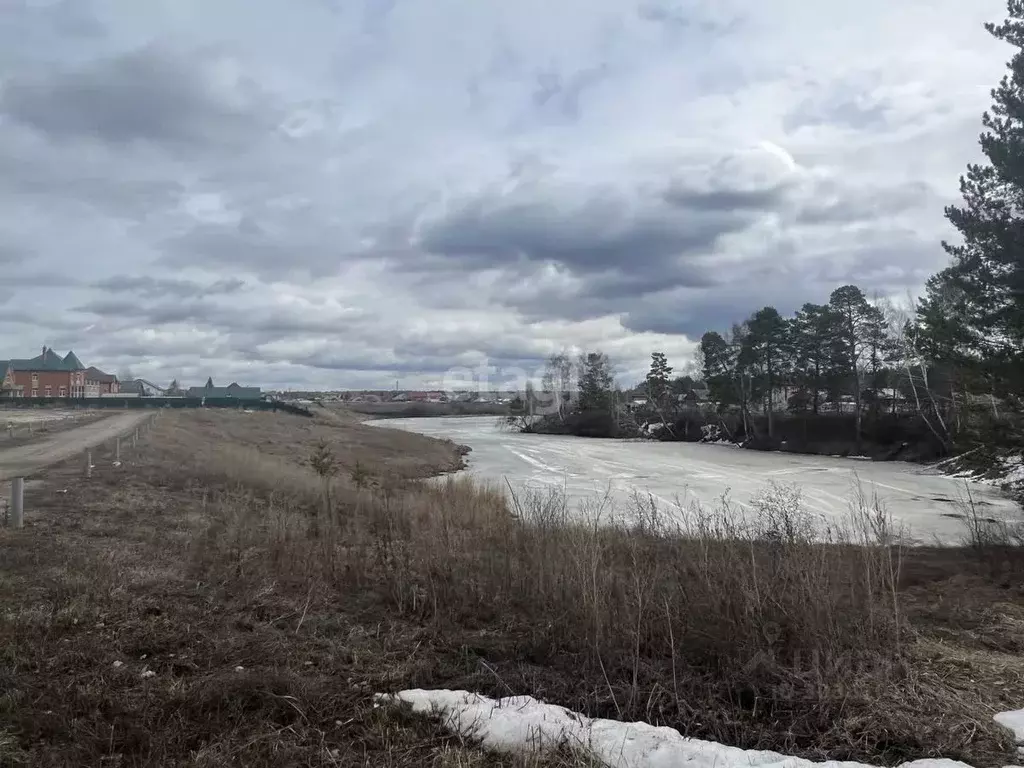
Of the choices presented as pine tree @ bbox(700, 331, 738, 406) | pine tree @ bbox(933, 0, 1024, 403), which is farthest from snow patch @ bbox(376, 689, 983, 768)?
pine tree @ bbox(700, 331, 738, 406)

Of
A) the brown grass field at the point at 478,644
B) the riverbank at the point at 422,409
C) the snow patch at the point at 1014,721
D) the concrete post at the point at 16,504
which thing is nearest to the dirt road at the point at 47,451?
the concrete post at the point at 16,504

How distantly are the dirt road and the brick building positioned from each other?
339 ft

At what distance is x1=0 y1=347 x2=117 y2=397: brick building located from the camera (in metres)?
126

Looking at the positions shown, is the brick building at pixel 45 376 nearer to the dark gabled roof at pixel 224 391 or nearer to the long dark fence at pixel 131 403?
the long dark fence at pixel 131 403

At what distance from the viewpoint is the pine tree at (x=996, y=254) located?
46.0ft

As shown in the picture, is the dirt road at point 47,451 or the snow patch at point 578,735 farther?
the dirt road at point 47,451

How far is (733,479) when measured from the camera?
38281 millimetres

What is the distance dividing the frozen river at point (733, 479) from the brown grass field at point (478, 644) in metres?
6.58

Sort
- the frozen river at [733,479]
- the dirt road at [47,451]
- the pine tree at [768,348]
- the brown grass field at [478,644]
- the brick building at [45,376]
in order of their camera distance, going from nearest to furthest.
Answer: the brown grass field at [478,644], the dirt road at [47,451], the frozen river at [733,479], the pine tree at [768,348], the brick building at [45,376]

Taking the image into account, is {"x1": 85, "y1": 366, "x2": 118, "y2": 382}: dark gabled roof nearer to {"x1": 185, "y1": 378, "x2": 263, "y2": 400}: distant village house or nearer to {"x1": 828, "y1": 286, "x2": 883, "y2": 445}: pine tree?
{"x1": 185, "y1": 378, "x2": 263, "y2": 400}: distant village house

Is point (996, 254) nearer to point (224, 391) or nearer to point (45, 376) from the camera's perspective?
point (45, 376)

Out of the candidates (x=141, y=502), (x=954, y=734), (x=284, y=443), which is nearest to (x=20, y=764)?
(x=954, y=734)

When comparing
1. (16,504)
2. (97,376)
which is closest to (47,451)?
(16,504)

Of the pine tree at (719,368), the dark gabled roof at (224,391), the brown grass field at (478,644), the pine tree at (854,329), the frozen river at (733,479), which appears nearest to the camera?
the brown grass field at (478,644)
